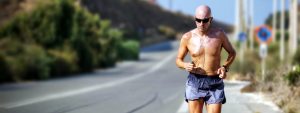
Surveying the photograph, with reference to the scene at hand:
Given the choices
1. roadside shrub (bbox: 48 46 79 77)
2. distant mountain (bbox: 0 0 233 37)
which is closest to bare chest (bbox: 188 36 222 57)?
roadside shrub (bbox: 48 46 79 77)

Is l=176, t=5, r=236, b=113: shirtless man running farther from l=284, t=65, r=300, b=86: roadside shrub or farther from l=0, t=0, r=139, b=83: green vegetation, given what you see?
l=0, t=0, r=139, b=83: green vegetation

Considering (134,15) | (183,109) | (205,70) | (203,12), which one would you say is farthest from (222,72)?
(134,15)

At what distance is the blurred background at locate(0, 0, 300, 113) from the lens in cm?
1845

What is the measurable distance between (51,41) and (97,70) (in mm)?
6743

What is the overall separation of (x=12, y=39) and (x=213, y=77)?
1346 inches

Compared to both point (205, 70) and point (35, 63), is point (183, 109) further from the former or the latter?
point (35, 63)

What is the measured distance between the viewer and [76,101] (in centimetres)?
2022

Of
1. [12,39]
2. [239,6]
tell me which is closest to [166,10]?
[239,6]

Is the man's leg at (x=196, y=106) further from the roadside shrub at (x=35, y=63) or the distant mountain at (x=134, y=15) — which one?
the distant mountain at (x=134, y=15)

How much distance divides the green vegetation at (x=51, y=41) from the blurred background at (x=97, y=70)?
0.05 metres

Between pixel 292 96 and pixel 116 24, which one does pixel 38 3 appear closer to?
Answer: pixel 292 96

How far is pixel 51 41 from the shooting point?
4653cm

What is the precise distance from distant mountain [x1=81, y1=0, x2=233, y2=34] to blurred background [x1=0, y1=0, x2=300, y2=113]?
15.6 ft

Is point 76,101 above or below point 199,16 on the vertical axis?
below
